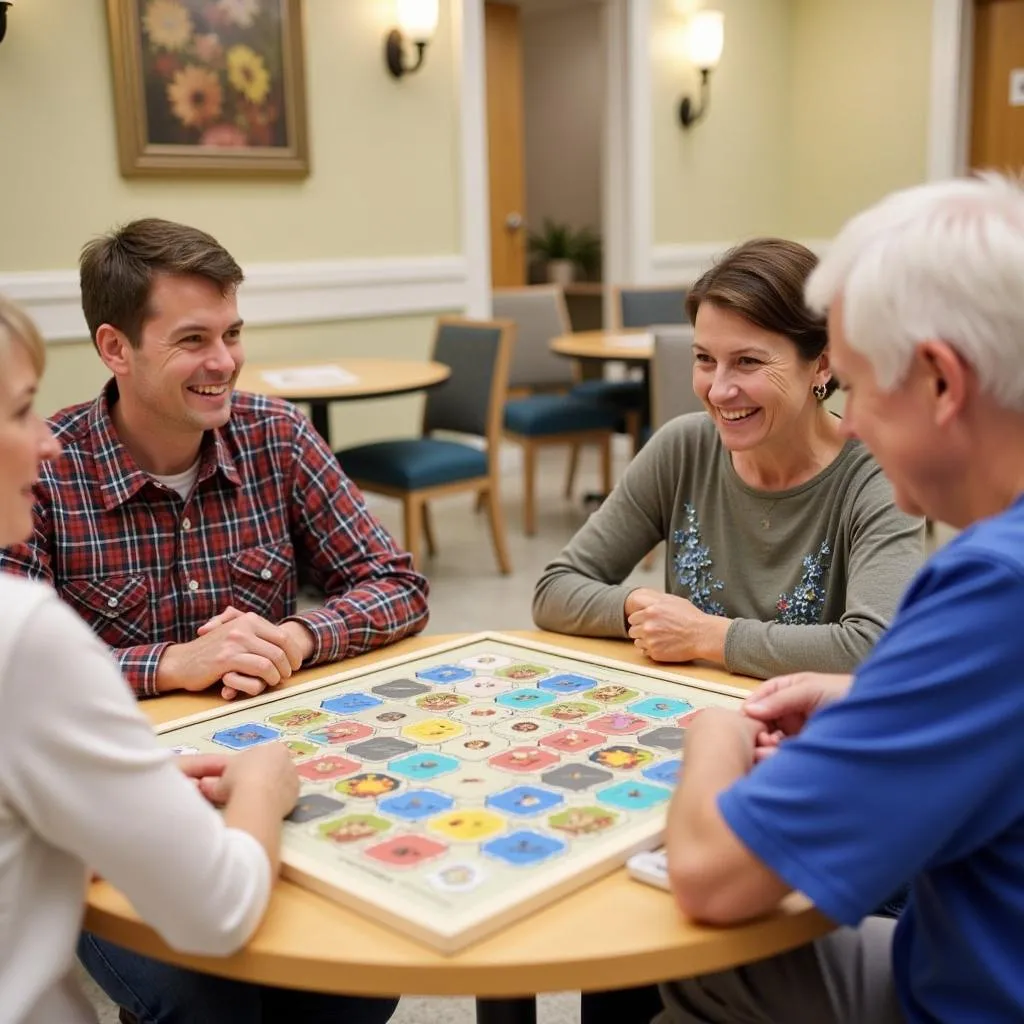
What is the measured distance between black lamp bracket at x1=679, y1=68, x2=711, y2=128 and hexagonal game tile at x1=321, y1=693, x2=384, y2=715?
20.7 feet

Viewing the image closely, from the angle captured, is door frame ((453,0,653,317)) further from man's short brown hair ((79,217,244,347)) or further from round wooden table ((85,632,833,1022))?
round wooden table ((85,632,833,1022))

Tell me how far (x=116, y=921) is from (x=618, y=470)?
6138 millimetres

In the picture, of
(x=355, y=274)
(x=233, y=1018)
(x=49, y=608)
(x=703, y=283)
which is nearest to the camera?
(x=49, y=608)

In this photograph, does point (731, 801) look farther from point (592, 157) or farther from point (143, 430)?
point (592, 157)

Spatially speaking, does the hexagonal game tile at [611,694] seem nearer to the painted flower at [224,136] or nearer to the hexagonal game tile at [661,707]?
the hexagonal game tile at [661,707]

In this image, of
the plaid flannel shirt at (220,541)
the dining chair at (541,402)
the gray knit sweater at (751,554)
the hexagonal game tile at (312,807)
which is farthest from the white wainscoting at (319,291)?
the hexagonal game tile at (312,807)

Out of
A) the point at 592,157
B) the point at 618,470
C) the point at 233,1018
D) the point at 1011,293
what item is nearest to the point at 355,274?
the point at 618,470

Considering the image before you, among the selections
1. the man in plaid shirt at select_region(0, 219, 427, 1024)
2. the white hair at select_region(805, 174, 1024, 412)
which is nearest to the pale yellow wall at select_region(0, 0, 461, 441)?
the man in plaid shirt at select_region(0, 219, 427, 1024)

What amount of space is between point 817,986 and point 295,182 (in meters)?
4.78

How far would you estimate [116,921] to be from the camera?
993mm

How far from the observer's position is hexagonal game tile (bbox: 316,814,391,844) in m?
1.08

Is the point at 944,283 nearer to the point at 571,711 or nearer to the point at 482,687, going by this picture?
the point at 571,711

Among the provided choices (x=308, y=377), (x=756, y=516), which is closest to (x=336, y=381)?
(x=308, y=377)

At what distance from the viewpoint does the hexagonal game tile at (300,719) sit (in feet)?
4.50
